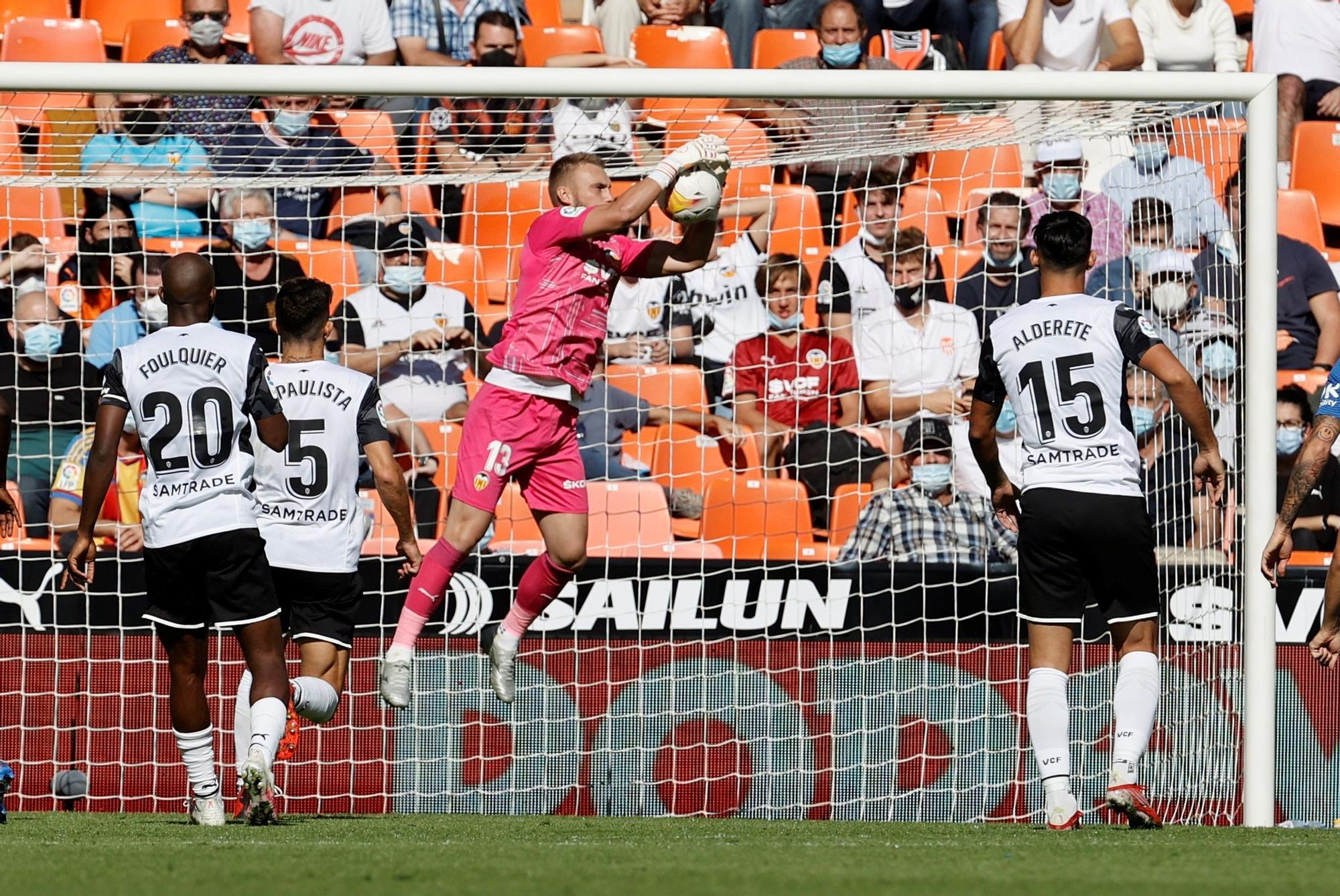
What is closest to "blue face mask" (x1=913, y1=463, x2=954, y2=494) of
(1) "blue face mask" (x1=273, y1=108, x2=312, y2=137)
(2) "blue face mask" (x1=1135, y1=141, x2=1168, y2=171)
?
(2) "blue face mask" (x1=1135, y1=141, x2=1168, y2=171)

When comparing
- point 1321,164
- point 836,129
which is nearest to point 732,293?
point 836,129

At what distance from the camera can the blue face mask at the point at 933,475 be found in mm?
8367

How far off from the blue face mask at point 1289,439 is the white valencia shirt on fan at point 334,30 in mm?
5788

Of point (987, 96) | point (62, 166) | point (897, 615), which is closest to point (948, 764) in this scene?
point (897, 615)

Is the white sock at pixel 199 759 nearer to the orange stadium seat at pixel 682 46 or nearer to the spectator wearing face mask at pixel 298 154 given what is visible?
the spectator wearing face mask at pixel 298 154

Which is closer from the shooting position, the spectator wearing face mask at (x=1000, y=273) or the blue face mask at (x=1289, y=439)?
the spectator wearing face mask at (x=1000, y=273)

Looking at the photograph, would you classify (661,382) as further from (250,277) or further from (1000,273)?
(250,277)

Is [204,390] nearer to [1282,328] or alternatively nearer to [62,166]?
[62,166]

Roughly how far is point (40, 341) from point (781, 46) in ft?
16.9

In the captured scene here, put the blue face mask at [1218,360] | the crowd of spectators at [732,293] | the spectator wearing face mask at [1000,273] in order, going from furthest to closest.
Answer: the spectator wearing face mask at [1000,273]
the crowd of spectators at [732,293]
the blue face mask at [1218,360]

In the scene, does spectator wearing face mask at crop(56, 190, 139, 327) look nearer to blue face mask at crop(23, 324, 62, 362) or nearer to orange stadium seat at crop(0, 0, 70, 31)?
blue face mask at crop(23, 324, 62, 362)

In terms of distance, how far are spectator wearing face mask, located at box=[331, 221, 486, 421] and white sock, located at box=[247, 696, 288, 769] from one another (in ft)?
10.5

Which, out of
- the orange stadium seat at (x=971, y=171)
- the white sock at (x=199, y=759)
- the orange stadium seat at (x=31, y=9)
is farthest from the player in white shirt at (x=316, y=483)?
the orange stadium seat at (x=31, y=9)

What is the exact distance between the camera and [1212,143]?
7.28 meters
